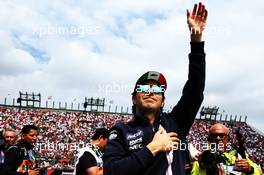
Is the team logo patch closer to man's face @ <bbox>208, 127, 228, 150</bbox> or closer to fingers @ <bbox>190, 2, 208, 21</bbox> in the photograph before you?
fingers @ <bbox>190, 2, 208, 21</bbox>

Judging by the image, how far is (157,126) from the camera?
2697 mm

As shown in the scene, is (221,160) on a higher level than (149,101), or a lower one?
lower

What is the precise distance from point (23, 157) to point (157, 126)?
3.31 metres

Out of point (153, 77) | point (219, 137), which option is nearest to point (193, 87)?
point (153, 77)

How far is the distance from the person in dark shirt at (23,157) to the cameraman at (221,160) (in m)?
2.36

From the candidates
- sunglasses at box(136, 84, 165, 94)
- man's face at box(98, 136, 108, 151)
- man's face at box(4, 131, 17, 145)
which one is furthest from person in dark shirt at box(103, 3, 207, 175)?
man's face at box(4, 131, 17, 145)

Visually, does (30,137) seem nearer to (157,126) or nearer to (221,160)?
(221,160)

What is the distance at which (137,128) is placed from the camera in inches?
105

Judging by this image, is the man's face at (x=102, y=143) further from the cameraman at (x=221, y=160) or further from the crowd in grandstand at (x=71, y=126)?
the crowd in grandstand at (x=71, y=126)

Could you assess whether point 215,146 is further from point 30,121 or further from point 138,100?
point 30,121

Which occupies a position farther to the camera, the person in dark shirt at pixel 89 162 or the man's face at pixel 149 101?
the person in dark shirt at pixel 89 162

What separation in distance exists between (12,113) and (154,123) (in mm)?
57231

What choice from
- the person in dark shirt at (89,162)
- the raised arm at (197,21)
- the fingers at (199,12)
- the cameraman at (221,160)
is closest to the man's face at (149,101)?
the raised arm at (197,21)

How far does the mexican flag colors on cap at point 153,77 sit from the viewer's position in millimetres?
2756
